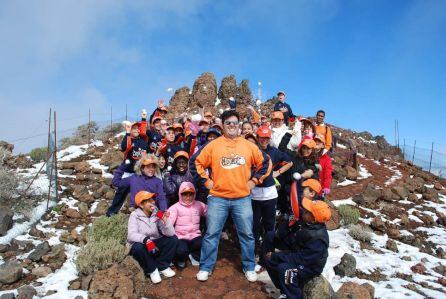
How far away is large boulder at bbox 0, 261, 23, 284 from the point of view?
4.61 metres

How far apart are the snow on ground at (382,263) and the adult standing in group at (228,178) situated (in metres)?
1.75

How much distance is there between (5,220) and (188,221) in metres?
3.62

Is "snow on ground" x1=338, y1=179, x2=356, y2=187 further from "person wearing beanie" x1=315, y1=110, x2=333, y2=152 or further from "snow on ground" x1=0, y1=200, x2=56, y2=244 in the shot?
"snow on ground" x1=0, y1=200, x2=56, y2=244

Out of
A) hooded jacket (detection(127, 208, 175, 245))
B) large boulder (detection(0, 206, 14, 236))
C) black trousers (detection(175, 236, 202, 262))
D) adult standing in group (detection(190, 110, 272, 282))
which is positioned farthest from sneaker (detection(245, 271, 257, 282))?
large boulder (detection(0, 206, 14, 236))

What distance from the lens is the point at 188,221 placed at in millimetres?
5125

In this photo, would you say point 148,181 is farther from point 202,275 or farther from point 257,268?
point 257,268

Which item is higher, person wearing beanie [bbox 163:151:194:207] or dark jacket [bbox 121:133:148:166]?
dark jacket [bbox 121:133:148:166]

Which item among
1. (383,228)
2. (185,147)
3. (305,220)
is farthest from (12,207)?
(383,228)

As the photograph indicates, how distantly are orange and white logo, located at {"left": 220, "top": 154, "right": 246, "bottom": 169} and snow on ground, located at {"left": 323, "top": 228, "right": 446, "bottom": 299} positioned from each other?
2.25 metres

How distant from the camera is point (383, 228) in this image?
27.0 feet

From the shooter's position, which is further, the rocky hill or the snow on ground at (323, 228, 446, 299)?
the snow on ground at (323, 228, 446, 299)

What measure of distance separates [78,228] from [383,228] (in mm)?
7101

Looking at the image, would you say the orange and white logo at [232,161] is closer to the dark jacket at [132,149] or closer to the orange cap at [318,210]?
the orange cap at [318,210]

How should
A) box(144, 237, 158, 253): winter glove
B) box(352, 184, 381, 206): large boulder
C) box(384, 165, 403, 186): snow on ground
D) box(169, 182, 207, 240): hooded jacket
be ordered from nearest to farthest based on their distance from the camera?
box(144, 237, 158, 253): winter glove
box(169, 182, 207, 240): hooded jacket
box(352, 184, 381, 206): large boulder
box(384, 165, 403, 186): snow on ground
